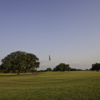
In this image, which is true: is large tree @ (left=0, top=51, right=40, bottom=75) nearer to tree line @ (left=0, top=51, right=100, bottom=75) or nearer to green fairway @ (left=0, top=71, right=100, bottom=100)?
tree line @ (left=0, top=51, right=100, bottom=75)

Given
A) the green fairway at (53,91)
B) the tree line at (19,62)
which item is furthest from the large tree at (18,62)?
the green fairway at (53,91)

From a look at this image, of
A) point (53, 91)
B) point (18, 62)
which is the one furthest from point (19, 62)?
point (53, 91)

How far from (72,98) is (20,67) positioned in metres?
55.3

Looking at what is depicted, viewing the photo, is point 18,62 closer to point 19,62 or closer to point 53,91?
point 19,62

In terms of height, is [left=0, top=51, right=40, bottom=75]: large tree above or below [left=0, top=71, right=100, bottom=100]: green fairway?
above

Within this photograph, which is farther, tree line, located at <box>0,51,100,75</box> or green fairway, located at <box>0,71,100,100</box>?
tree line, located at <box>0,51,100,75</box>

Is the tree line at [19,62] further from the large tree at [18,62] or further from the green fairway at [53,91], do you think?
the green fairway at [53,91]

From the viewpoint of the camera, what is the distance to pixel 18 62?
63031 millimetres

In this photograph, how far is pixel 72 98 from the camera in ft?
29.9

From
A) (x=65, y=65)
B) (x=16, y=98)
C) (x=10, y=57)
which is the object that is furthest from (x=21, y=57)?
(x=65, y=65)

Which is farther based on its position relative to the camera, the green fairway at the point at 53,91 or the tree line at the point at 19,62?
the tree line at the point at 19,62

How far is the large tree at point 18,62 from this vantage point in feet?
204

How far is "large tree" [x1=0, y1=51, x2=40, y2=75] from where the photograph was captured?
62322 millimetres

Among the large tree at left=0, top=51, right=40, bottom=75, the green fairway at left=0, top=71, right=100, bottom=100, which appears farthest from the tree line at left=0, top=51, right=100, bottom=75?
the green fairway at left=0, top=71, right=100, bottom=100
